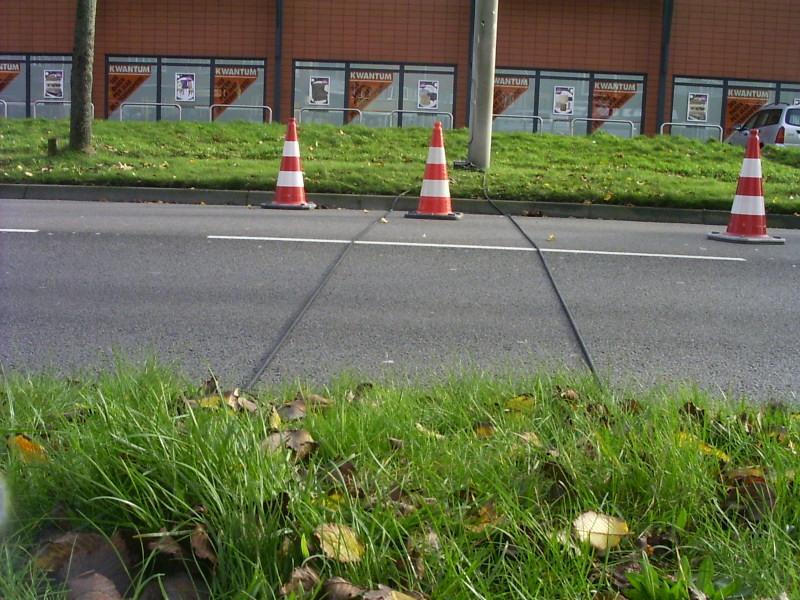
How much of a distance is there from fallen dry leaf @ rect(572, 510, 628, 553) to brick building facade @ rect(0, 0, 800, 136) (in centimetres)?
2418

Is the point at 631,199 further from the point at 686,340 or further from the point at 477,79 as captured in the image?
the point at 686,340

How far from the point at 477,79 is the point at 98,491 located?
40.1 ft

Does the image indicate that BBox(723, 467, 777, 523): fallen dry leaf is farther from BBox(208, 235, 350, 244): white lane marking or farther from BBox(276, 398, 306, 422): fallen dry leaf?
BBox(208, 235, 350, 244): white lane marking

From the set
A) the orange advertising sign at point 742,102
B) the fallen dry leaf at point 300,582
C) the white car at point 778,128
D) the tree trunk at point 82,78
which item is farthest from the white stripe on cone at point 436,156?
the orange advertising sign at point 742,102

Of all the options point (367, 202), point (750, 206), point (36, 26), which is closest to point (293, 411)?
point (750, 206)

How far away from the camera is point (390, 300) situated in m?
6.44

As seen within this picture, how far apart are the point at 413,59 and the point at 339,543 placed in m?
25.3

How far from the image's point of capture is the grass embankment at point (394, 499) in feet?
7.64

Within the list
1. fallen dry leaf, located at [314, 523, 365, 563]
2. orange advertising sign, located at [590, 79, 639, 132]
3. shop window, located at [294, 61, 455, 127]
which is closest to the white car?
orange advertising sign, located at [590, 79, 639, 132]

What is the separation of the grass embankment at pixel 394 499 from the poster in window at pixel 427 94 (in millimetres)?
24192

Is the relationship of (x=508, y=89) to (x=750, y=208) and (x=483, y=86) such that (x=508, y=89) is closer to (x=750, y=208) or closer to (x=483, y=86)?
(x=483, y=86)

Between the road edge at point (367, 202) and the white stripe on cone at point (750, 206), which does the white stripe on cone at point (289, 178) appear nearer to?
the road edge at point (367, 202)

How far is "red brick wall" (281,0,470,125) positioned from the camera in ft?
86.6

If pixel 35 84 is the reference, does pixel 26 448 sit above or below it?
below
